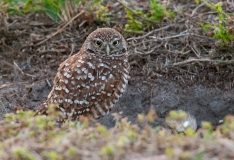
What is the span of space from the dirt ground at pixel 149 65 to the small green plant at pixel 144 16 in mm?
104

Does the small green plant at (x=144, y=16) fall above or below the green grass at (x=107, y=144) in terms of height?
above

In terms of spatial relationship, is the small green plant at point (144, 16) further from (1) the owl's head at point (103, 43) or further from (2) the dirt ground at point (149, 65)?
(1) the owl's head at point (103, 43)

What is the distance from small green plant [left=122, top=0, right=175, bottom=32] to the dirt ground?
104 millimetres

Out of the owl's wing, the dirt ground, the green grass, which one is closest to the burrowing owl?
the owl's wing

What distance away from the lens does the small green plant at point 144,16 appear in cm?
695

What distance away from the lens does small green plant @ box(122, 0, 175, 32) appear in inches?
274

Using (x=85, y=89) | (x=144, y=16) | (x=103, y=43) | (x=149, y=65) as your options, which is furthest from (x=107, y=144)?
(x=144, y=16)

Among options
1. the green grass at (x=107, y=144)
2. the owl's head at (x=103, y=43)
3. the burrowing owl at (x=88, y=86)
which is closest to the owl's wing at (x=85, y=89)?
the burrowing owl at (x=88, y=86)

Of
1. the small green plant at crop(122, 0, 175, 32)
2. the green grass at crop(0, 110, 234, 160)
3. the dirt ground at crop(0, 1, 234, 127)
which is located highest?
the small green plant at crop(122, 0, 175, 32)

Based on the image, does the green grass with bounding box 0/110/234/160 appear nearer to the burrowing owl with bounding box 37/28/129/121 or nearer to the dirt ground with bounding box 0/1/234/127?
the burrowing owl with bounding box 37/28/129/121

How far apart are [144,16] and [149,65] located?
2.44 ft

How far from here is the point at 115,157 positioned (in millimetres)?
3090

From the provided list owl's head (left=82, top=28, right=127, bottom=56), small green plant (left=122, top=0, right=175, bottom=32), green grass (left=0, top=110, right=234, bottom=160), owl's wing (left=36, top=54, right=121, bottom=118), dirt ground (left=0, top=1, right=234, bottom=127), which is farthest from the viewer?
small green plant (left=122, top=0, right=175, bottom=32)

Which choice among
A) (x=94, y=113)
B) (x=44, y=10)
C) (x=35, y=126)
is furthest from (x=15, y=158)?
(x=44, y=10)
